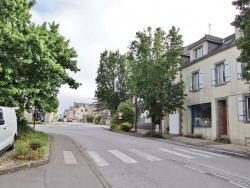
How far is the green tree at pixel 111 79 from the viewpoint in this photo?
153 ft

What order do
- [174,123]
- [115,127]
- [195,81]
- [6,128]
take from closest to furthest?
1. [6,128]
2. [195,81]
3. [174,123]
4. [115,127]

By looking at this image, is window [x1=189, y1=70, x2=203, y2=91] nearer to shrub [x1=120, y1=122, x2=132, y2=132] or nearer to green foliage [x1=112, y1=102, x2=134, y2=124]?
shrub [x1=120, y1=122, x2=132, y2=132]

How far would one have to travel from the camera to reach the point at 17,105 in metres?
14.7

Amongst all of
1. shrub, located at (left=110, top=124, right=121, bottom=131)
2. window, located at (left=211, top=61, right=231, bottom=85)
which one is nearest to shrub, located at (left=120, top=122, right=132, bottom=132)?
shrub, located at (left=110, top=124, right=121, bottom=131)

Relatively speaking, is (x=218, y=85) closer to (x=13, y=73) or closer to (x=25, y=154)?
(x=13, y=73)

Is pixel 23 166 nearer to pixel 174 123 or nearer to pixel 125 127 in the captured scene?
pixel 174 123

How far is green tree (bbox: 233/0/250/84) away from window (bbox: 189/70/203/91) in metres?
9.48

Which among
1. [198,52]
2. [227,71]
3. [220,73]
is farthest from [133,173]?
[198,52]

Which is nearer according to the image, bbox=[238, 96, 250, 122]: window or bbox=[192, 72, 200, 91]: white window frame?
bbox=[238, 96, 250, 122]: window

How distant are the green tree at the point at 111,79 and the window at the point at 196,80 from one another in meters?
23.0

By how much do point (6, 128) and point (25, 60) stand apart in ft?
15.4

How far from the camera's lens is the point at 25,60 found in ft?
45.2

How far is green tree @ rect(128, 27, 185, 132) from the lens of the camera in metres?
22.5

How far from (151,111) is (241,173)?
48.5ft
